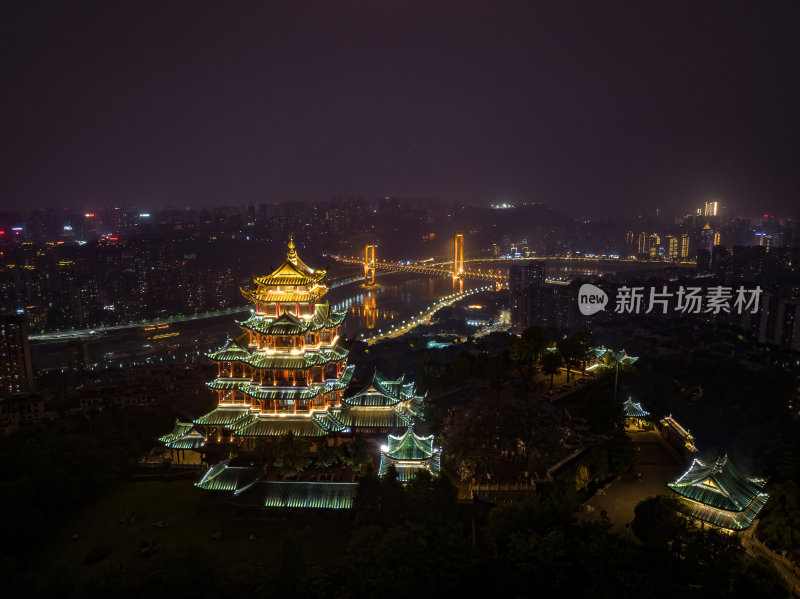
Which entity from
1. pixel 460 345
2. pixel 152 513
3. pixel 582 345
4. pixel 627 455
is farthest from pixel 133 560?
pixel 460 345

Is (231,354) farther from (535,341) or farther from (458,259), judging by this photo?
(458,259)

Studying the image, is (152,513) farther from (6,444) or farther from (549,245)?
(549,245)

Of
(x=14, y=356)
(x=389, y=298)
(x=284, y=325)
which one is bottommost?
(x=389, y=298)

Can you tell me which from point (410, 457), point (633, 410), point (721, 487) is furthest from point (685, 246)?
point (410, 457)

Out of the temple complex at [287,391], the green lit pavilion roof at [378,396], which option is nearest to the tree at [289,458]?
the temple complex at [287,391]

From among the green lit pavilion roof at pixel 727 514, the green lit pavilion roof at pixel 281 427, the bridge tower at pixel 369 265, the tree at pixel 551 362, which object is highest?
the tree at pixel 551 362

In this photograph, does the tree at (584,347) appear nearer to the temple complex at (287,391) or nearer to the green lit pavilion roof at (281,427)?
the temple complex at (287,391)
